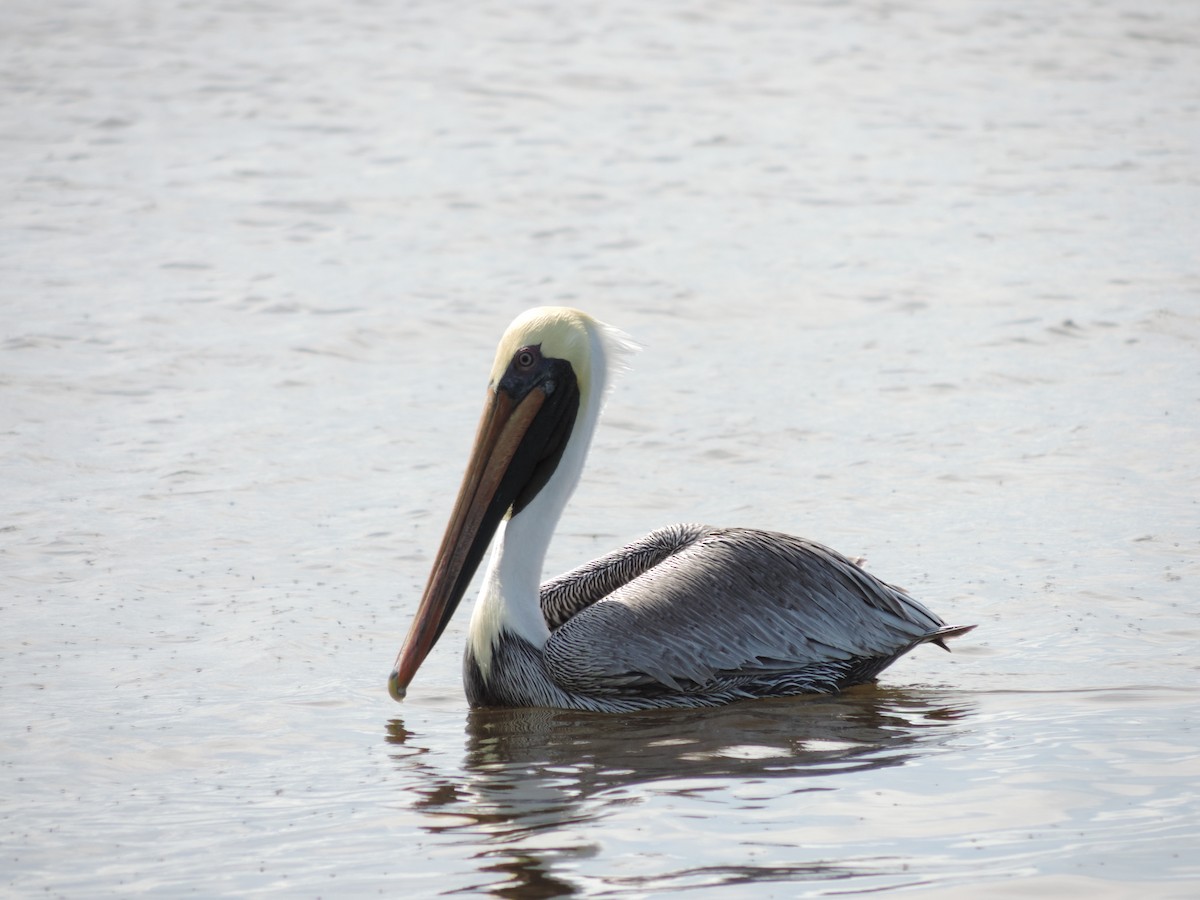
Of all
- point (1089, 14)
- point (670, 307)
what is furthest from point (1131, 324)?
point (1089, 14)

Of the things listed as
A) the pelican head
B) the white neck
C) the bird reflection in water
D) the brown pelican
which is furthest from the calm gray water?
the pelican head

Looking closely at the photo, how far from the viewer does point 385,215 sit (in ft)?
39.7

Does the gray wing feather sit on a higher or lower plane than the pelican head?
lower

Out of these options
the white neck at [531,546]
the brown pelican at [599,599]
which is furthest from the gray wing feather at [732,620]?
the white neck at [531,546]

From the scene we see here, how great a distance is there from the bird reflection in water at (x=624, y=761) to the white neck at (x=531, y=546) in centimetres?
25

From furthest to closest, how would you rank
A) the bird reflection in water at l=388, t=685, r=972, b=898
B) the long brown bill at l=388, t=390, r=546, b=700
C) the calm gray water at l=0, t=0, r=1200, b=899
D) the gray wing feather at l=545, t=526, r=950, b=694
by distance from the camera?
the long brown bill at l=388, t=390, r=546, b=700
the gray wing feather at l=545, t=526, r=950, b=694
the calm gray water at l=0, t=0, r=1200, b=899
the bird reflection in water at l=388, t=685, r=972, b=898

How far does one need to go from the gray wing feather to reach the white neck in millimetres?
140

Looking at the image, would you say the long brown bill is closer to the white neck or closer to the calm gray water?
the white neck

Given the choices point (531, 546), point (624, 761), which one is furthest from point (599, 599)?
point (624, 761)

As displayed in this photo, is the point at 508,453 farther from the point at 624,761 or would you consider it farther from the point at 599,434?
the point at 599,434

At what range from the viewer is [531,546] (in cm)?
544

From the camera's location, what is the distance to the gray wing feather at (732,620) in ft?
17.4

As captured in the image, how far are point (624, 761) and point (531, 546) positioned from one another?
0.87 meters

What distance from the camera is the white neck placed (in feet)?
17.7
